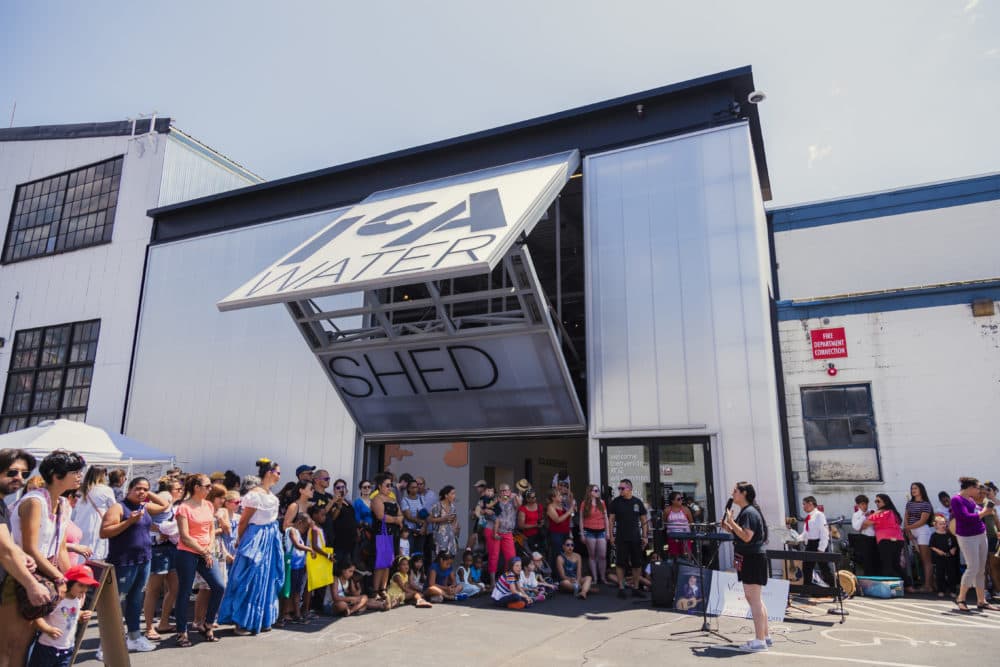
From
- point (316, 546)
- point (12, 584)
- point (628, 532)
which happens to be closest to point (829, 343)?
point (628, 532)

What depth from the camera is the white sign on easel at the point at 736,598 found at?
772 cm

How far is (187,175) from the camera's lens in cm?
2080

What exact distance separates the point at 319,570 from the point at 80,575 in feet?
15.0

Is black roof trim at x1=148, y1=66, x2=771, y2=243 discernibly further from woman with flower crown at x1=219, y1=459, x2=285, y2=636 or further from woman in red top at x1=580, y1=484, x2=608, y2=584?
woman with flower crown at x1=219, y1=459, x2=285, y2=636

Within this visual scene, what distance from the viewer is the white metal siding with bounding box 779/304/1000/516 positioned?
39.8ft

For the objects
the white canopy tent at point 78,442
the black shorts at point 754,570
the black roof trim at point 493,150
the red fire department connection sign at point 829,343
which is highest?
the black roof trim at point 493,150

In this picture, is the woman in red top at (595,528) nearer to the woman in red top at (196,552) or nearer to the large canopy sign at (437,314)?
the large canopy sign at (437,314)

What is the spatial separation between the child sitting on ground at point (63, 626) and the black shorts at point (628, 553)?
799cm

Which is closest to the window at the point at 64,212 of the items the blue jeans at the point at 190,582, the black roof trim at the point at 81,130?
the black roof trim at the point at 81,130

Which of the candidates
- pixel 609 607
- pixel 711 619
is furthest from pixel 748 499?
pixel 609 607

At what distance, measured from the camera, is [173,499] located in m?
7.22

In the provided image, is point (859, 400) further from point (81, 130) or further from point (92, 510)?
point (81, 130)

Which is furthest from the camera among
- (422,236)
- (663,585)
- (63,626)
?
(422,236)

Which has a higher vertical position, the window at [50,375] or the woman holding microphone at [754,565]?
the window at [50,375]
